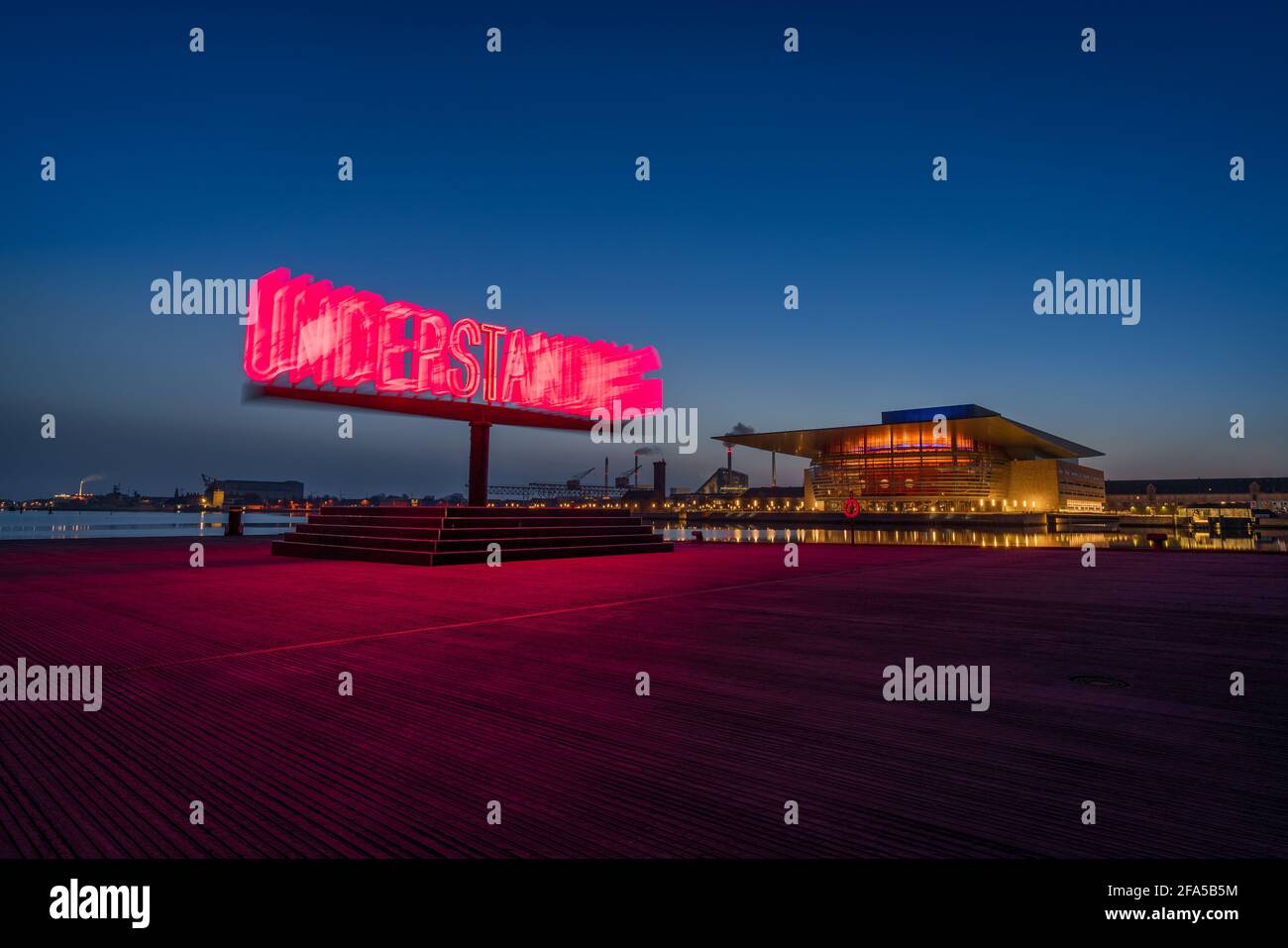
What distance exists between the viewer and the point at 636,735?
420cm

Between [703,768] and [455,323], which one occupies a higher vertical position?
[455,323]

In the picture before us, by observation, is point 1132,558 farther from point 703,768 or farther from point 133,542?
point 133,542

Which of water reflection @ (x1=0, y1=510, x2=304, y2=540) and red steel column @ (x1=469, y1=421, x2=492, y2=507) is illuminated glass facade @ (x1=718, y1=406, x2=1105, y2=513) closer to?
water reflection @ (x1=0, y1=510, x2=304, y2=540)

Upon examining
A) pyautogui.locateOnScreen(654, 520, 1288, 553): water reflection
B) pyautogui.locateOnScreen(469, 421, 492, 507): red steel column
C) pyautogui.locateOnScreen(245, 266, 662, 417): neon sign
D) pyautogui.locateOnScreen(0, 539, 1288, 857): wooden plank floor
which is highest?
pyautogui.locateOnScreen(245, 266, 662, 417): neon sign

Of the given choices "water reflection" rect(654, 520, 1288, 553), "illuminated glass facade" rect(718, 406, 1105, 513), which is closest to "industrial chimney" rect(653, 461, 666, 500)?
"illuminated glass facade" rect(718, 406, 1105, 513)

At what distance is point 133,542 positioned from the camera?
2555cm

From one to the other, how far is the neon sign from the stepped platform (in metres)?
3.93

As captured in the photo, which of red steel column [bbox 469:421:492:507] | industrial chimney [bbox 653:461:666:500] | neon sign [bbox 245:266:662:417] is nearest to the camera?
neon sign [bbox 245:266:662:417]

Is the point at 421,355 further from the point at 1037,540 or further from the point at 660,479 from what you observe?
the point at 660,479

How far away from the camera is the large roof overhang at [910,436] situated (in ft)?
303

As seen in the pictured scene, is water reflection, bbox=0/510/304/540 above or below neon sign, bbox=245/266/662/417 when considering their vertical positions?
below

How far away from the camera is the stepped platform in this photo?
17.5 m

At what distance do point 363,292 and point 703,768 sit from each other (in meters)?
18.3
